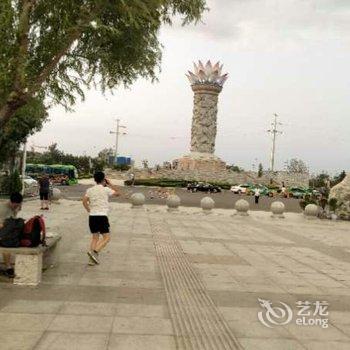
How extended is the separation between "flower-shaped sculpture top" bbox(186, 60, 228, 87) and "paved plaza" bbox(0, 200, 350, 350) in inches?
2771

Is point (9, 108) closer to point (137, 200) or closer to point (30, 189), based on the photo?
point (137, 200)

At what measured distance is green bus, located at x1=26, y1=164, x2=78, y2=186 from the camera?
6462 cm

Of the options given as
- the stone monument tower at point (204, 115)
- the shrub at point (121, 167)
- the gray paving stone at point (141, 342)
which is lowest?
the gray paving stone at point (141, 342)

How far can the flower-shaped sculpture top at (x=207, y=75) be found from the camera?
82.6 meters

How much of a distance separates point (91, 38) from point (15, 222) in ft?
12.7

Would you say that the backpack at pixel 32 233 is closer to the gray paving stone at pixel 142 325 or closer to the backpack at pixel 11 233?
the backpack at pixel 11 233

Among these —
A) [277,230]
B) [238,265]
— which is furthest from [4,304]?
[277,230]

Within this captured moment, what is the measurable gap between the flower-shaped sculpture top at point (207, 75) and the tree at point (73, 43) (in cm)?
7265

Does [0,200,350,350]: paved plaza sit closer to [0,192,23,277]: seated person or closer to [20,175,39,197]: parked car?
[0,192,23,277]: seated person

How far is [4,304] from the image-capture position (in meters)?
6.66

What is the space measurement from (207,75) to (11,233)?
76901mm

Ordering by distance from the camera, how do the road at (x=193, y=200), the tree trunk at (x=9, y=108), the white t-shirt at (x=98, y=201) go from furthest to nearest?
the road at (x=193, y=200) → the white t-shirt at (x=98, y=201) → the tree trunk at (x=9, y=108)

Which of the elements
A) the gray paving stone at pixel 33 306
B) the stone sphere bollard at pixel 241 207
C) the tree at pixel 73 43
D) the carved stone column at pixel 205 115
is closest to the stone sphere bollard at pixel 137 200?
the stone sphere bollard at pixel 241 207

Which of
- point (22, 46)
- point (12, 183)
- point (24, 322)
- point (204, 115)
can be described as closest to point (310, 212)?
point (12, 183)
